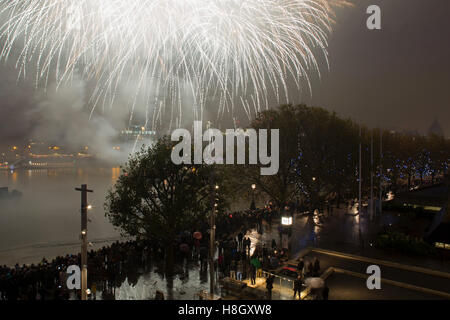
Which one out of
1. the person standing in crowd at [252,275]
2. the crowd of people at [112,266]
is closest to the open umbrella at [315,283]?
the person standing in crowd at [252,275]

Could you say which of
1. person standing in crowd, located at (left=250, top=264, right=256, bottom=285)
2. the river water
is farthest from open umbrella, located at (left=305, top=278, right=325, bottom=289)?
the river water

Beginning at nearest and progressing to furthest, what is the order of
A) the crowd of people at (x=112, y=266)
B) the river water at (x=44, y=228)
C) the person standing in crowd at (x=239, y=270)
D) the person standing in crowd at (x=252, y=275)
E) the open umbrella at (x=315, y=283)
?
the open umbrella at (x=315, y=283) → the crowd of people at (x=112, y=266) → the person standing in crowd at (x=252, y=275) → the person standing in crowd at (x=239, y=270) → the river water at (x=44, y=228)

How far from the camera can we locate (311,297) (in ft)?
44.2

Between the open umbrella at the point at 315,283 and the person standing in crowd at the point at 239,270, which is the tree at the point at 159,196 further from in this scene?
the open umbrella at the point at 315,283

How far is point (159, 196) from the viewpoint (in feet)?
56.7

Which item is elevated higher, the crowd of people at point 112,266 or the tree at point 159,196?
the tree at point 159,196

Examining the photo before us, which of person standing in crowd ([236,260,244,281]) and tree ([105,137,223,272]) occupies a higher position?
tree ([105,137,223,272])

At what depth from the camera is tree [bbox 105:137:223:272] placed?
54.8 feet

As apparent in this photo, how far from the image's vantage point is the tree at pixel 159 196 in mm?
16703

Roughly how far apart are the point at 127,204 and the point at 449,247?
66.4 feet

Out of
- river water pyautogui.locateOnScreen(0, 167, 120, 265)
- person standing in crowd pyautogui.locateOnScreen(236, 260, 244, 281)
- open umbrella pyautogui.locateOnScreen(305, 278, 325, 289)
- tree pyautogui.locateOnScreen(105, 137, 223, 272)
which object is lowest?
river water pyautogui.locateOnScreen(0, 167, 120, 265)

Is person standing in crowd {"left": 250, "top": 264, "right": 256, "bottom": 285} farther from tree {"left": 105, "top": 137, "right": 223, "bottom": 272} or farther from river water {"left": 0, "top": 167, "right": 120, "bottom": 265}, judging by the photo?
river water {"left": 0, "top": 167, "right": 120, "bottom": 265}
